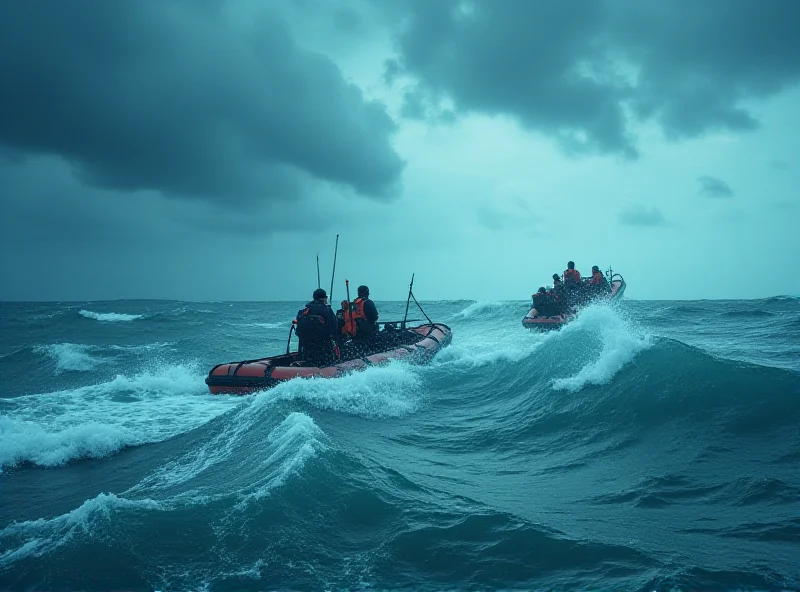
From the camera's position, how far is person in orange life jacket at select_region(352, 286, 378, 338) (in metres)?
11.3

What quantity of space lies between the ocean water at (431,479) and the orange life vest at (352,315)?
5.57 feet

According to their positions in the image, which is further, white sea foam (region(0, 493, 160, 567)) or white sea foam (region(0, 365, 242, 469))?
white sea foam (region(0, 365, 242, 469))

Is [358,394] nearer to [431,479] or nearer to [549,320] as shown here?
[431,479]

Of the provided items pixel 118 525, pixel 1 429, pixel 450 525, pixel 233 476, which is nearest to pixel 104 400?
pixel 1 429

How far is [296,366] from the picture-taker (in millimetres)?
9711

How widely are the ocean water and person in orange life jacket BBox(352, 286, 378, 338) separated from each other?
153 cm

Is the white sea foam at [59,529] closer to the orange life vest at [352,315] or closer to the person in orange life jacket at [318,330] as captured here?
the person in orange life jacket at [318,330]

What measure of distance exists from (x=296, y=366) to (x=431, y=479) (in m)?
5.35

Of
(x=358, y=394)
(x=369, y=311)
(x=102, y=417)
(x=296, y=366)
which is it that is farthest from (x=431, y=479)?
(x=369, y=311)

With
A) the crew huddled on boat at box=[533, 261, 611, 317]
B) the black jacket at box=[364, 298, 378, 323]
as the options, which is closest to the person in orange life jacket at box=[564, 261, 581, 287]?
the crew huddled on boat at box=[533, 261, 611, 317]

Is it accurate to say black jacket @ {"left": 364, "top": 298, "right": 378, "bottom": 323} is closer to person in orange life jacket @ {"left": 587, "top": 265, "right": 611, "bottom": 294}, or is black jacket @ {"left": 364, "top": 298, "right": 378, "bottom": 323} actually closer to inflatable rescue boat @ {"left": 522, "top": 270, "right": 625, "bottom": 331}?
inflatable rescue boat @ {"left": 522, "top": 270, "right": 625, "bottom": 331}

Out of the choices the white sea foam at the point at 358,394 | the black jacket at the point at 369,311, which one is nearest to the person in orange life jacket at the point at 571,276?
the black jacket at the point at 369,311

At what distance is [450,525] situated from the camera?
3711 millimetres

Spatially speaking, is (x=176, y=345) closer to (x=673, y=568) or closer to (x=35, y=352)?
(x=35, y=352)
